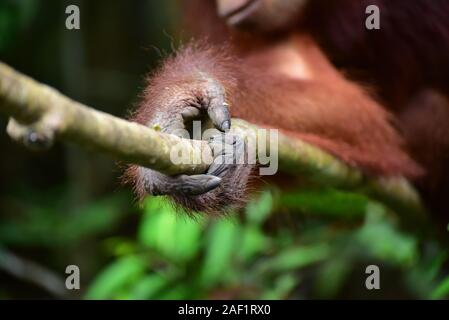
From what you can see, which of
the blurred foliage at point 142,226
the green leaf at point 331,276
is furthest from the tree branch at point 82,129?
the green leaf at point 331,276

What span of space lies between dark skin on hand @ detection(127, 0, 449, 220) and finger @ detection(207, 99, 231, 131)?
0.35 meters

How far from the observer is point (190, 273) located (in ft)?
7.88

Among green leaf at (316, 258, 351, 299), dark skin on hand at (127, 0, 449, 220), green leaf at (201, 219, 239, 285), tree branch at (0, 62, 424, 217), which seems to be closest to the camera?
tree branch at (0, 62, 424, 217)

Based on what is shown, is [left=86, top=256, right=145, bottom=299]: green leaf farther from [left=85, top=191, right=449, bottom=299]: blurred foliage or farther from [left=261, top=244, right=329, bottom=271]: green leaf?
[left=261, top=244, right=329, bottom=271]: green leaf

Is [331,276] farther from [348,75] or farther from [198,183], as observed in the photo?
[198,183]

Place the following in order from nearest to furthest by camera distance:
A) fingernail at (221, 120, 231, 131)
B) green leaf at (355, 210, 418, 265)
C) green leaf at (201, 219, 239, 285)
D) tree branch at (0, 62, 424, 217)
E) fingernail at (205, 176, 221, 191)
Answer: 1. tree branch at (0, 62, 424, 217)
2. fingernail at (205, 176, 221, 191)
3. fingernail at (221, 120, 231, 131)
4. green leaf at (201, 219, 239, 285)
5. green leaf at (355, 210, 418, 265)

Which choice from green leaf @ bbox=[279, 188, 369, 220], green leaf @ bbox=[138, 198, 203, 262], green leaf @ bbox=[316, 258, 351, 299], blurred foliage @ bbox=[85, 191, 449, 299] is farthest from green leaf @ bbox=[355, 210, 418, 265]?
green leaf @ bbox=[138, 198, 203, 262]

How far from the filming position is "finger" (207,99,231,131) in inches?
54.9

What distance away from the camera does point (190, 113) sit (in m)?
1.50

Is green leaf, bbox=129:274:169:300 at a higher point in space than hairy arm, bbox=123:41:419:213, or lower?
lower

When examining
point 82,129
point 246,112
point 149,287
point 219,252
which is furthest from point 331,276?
point 82,129

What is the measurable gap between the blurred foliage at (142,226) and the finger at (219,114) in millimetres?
205

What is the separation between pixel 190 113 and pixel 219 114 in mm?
100

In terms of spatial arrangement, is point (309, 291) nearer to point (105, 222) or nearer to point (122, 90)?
point (105, 222)
